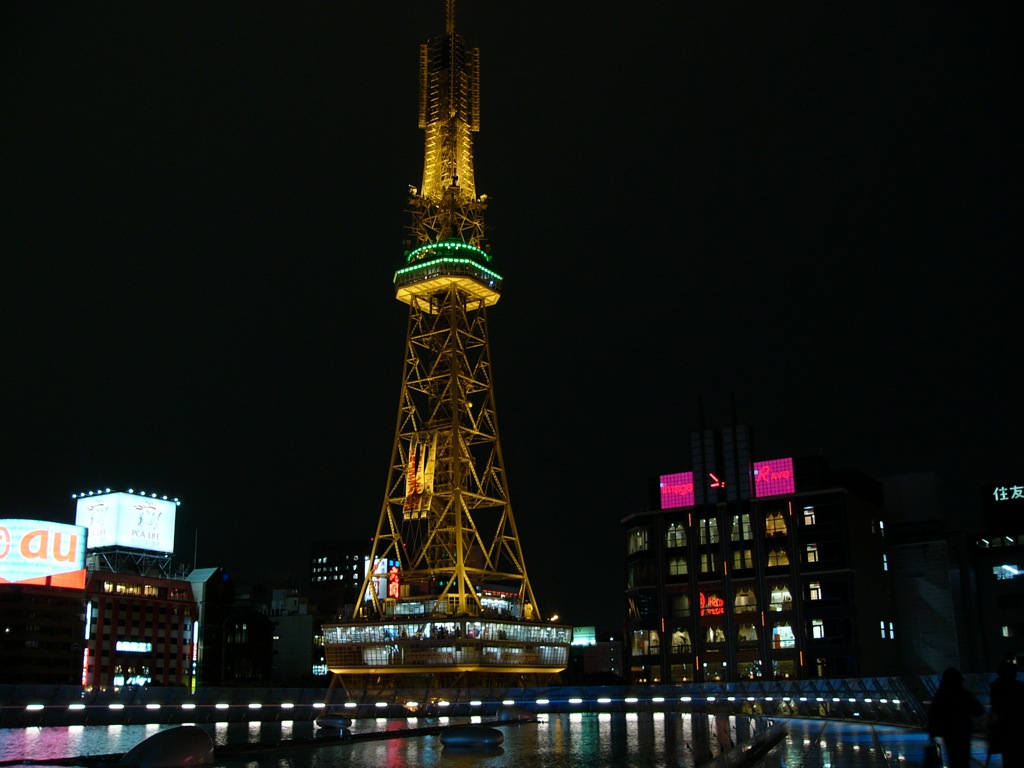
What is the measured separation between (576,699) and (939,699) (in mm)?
57897

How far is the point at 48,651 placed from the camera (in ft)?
478

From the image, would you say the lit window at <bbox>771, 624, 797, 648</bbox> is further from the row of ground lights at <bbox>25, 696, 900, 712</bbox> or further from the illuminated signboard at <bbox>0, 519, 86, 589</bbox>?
the illuminated signboard at <bbox>0, 519, 86, 589</bbox>

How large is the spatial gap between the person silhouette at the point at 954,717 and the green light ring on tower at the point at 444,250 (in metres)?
99.5

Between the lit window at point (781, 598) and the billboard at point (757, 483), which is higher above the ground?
the billboard at point (757, 483)

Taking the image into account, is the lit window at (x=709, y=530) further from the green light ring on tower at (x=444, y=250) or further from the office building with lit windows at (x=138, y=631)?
the office building with lit windows at (x=138, y=631)

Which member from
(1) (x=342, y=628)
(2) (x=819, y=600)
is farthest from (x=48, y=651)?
(2) (x=819, y=600)

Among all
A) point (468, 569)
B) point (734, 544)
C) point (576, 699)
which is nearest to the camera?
point (576, 699)

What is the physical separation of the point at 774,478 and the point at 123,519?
101 meters

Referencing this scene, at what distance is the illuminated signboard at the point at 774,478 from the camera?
120938mm

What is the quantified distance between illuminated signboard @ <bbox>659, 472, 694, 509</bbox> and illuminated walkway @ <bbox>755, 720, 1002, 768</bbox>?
87211 millimetres

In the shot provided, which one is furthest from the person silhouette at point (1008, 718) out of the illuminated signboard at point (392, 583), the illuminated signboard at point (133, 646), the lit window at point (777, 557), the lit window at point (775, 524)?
the illuminated signboard at point (133, 646)

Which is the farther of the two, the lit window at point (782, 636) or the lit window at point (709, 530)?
the lit window at point (709, 530)

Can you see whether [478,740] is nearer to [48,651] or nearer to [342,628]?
[342,628]

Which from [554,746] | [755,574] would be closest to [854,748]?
[554,746]
